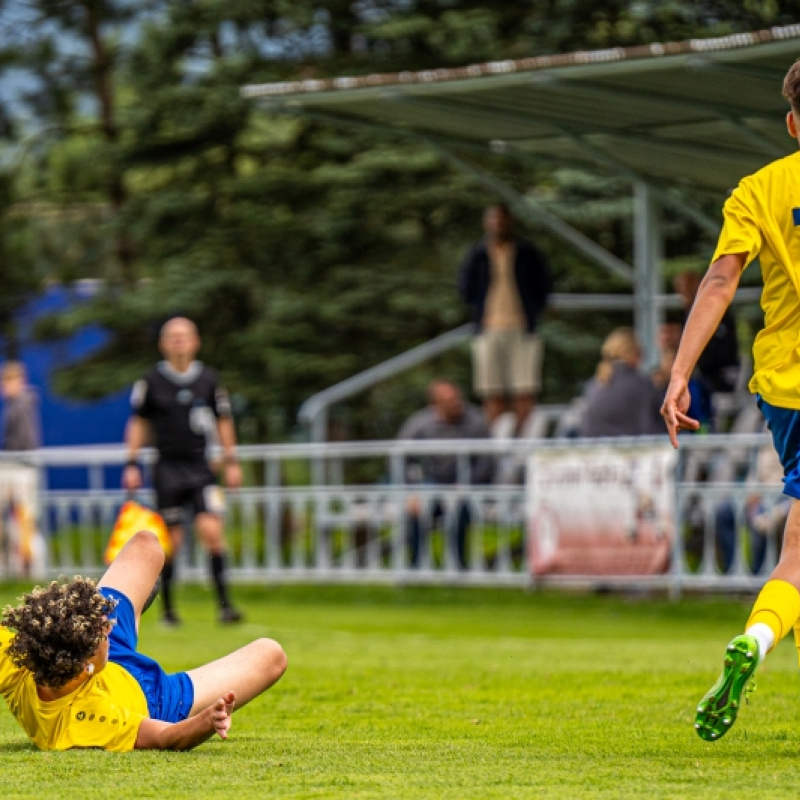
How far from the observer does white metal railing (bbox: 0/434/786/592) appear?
15.2 meters

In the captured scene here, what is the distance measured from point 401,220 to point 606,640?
34.4 feet

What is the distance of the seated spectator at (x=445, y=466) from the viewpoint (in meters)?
17.0

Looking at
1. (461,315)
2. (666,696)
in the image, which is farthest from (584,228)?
(666,696)

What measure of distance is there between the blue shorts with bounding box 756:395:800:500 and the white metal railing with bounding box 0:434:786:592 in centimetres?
889

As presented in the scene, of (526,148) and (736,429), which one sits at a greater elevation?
(526,148)

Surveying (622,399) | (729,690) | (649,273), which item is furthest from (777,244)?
(649,273)

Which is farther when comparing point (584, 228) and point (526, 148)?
point (584, 228)

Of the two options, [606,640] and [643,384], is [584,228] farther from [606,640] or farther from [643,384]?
[606,640]

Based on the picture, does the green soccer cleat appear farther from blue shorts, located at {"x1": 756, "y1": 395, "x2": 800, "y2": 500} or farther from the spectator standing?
the spectator standing

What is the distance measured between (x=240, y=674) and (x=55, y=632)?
33.1 inches

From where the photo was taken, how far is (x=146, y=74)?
22.8 metres

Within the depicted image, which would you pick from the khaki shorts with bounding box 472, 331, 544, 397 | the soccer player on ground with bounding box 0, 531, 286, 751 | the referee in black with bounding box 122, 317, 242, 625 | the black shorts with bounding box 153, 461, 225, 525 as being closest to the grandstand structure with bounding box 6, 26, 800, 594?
the khaki shorts with bounding box 472, 331, 544, 397

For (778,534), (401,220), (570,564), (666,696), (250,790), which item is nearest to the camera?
(250,790)

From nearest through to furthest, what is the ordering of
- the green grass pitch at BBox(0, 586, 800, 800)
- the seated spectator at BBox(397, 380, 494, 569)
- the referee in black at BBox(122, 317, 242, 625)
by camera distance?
the green grass pitch at BBox(0, 586, 800, 800) < the referee in black at BBox(122, 317, 242, 625) < the seated spectator at BBox(397, 380, 494, 569)
